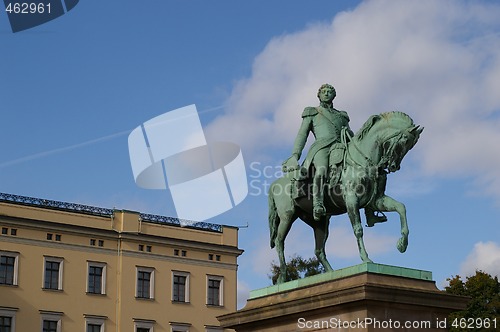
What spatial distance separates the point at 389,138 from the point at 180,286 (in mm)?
44820

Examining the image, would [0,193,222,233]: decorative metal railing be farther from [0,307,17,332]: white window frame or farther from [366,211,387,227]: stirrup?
[366,211,387,227]: stirrup

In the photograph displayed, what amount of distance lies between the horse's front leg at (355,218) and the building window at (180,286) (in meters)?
44.2

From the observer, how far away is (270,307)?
17.1 metres

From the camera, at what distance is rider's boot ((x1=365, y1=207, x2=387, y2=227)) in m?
17.1

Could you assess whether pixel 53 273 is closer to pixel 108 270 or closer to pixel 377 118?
pixel 108 270

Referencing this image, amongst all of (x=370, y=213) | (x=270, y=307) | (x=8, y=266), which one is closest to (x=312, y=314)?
(x=270, y=307)

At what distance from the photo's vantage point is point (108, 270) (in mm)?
57688

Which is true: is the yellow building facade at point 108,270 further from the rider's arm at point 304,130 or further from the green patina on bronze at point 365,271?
the green patina on bronze at point 365,271

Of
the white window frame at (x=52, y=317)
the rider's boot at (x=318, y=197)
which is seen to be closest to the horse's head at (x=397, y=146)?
the rider's boot at (x=318, y=197)

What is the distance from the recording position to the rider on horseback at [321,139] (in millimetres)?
17312

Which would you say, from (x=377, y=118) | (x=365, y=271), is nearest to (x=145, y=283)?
(x=377, y=118)

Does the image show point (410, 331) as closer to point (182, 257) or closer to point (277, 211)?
point (277, 211)

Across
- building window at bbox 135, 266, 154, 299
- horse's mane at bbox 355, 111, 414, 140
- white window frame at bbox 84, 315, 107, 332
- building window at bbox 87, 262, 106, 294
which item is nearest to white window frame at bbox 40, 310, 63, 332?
white window frame at bbox 84, 315, 107, 332

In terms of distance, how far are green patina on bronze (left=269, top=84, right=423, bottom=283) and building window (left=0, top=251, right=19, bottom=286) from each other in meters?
37.5
